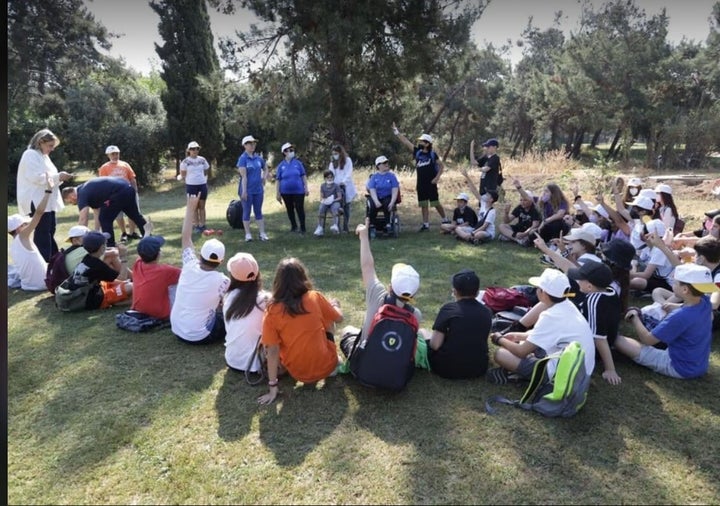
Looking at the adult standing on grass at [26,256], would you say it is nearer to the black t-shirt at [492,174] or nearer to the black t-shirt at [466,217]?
the black t-shirt at [466,217]

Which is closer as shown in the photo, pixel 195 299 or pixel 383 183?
pixel 195 299

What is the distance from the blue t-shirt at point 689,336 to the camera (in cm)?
348

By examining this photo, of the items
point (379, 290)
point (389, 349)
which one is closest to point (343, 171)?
point (379, 290)

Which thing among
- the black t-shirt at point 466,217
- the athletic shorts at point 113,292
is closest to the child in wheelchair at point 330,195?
the black t-shirt at point 466,217

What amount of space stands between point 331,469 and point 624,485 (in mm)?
1585

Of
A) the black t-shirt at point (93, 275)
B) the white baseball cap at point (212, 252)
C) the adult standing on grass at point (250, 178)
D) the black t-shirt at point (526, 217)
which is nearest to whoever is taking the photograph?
the white baseball cap at point (212, 252)

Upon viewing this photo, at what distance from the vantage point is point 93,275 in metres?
4.95

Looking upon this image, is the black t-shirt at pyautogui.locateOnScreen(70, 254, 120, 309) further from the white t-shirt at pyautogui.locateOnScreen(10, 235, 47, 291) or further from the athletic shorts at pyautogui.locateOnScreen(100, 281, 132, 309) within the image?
the white t-shirt at pyautogui.locateOnScreen(10, 235, 47, 291)

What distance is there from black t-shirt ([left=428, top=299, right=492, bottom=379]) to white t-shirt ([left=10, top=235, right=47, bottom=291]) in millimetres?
4753

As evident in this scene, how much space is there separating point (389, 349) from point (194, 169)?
6136 millimetres

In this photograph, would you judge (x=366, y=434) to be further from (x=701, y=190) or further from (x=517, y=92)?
(x=517, y=92)

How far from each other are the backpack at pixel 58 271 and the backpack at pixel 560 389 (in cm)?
454

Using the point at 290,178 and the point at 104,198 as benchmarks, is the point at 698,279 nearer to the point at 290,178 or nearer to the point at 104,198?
the point at 290,178

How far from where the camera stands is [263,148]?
2230cm
